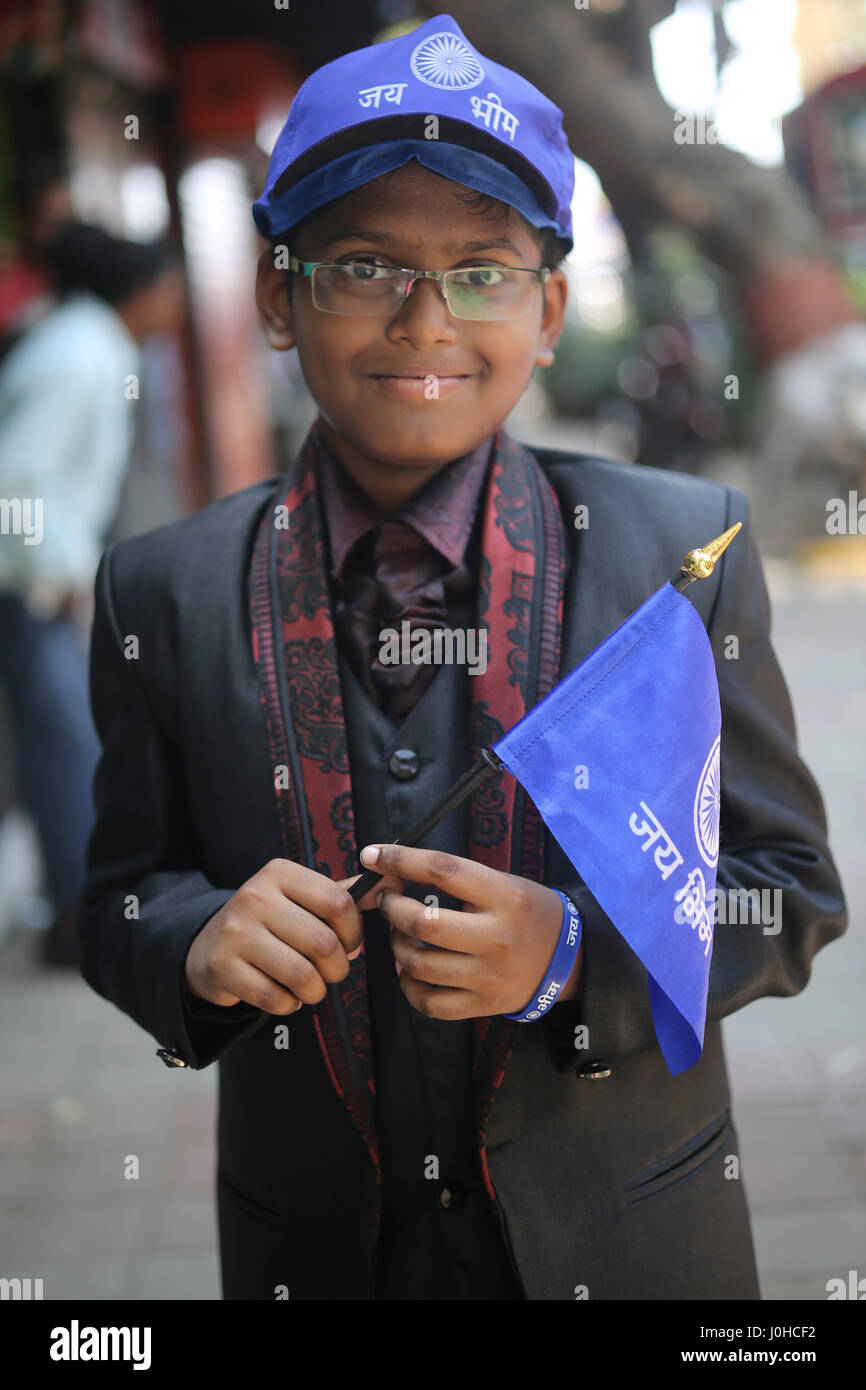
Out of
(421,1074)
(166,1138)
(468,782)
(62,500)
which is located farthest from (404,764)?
(62,500)

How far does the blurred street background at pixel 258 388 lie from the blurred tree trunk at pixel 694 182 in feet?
0.09

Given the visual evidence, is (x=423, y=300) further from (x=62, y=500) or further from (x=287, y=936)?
(x=62, y=500)

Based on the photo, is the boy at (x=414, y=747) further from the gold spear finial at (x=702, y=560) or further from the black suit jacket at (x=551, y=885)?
the gold spear finial at (x=702, y=560)

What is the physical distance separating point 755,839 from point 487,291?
0.67m

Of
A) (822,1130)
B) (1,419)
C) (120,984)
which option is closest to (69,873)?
(1,419)

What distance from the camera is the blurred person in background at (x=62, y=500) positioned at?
158 inches

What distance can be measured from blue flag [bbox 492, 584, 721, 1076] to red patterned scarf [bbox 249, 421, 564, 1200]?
0.42 ft

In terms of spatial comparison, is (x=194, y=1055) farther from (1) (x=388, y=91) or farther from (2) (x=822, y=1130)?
(2) (x=822, y=1130)

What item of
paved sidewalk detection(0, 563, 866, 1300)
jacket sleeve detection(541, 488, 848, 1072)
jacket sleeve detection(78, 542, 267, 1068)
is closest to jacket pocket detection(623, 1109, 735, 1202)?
jacket sleeve detection(541, 488, 848, 1072)

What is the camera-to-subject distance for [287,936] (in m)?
1.27

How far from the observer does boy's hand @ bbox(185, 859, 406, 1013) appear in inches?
49.8

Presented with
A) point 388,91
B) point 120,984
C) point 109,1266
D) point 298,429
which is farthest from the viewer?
point 298,429

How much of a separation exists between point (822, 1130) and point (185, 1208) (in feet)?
5.04
